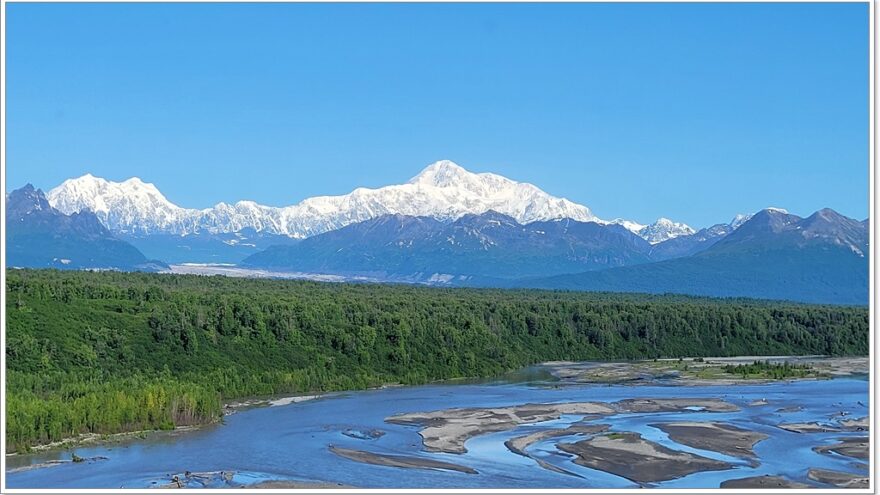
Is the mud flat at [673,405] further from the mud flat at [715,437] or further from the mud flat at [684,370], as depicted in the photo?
the mud flat at [684,370]

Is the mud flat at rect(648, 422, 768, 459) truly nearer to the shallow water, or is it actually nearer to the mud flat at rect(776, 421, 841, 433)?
the shallow water

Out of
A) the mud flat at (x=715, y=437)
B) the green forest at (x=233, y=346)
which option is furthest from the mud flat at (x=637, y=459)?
the green forest at (x=233, y=346)

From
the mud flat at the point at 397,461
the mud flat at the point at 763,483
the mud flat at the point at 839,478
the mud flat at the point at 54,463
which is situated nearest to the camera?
the mud flat at the point at 839,478

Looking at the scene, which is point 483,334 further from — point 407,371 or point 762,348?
point 762,348

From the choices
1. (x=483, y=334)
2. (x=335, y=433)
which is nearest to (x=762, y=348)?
(x=483, y=334)

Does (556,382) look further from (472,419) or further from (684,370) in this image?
(472,419)

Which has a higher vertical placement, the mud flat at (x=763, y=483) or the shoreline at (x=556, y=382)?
the shoreline at (x=556, y=382)
